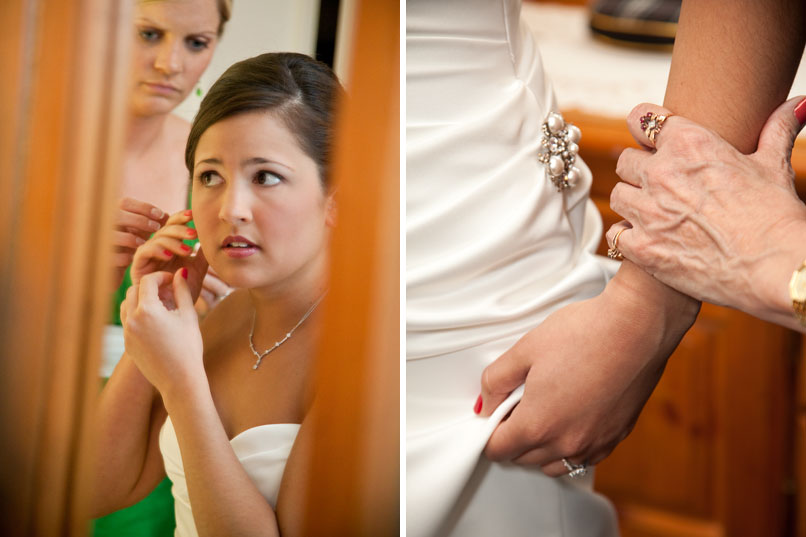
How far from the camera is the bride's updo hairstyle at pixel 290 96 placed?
1.81 feet

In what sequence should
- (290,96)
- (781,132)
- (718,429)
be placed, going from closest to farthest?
(290,96) → (781,132) → (718,429)

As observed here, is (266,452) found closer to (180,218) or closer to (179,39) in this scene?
(180,218)

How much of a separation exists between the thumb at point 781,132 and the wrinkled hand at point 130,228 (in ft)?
1.68

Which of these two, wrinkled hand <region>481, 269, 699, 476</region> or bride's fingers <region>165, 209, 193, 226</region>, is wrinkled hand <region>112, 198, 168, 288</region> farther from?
wrinkled hand <region>481, 269, 699, 476</region>

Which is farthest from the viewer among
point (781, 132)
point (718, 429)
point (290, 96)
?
point (718, 429)

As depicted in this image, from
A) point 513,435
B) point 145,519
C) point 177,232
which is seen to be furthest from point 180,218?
point 513,435

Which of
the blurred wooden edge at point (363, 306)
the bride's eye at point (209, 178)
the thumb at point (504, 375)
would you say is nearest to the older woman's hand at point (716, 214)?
the thumb at point (504, 375)

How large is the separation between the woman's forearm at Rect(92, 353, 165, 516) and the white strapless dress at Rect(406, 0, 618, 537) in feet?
0.71

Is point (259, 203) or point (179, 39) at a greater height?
point (179, 39)

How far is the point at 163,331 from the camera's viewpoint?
1.88 feet

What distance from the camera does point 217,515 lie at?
564 millimetres

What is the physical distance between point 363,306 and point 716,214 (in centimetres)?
31

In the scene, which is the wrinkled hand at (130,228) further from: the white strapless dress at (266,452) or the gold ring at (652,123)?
the gold ring at (652,123)

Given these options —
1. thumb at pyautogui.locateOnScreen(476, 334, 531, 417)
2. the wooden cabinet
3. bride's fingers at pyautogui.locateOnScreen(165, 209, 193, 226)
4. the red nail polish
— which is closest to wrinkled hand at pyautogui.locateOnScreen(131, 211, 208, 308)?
bride's fingers at pyautogui.locateOnScreen(165, 209, 193, 226)
